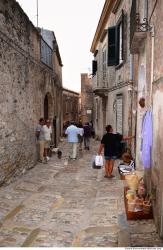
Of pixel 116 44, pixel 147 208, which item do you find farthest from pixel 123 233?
pixel 116 44

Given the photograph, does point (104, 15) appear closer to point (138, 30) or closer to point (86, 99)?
point (138, 30)

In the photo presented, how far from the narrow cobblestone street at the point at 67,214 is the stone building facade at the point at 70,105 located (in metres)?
19.8

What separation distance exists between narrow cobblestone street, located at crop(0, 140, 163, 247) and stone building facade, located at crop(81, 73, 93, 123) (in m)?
20.5

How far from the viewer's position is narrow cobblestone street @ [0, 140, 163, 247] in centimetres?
498

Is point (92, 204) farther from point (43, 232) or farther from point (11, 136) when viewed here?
point (11, 136)

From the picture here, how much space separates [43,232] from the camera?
5379 millimetres

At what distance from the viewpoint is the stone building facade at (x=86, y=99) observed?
30.5 m

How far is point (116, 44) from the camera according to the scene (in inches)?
526

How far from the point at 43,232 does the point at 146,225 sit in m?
1.65

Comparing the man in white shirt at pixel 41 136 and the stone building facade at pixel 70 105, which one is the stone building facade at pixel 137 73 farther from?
the stone building facade at pixel 70 105

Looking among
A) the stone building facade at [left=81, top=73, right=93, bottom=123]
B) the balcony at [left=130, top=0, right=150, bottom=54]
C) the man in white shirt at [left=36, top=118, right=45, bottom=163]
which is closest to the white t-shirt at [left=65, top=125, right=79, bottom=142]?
the man in white shirt at [left=36, top=118, right=45, bottom=163]

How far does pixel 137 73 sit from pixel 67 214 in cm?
566

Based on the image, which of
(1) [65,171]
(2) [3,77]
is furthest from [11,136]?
(1) [65,171]

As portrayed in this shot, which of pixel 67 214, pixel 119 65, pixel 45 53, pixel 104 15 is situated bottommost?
pixel 67 214
